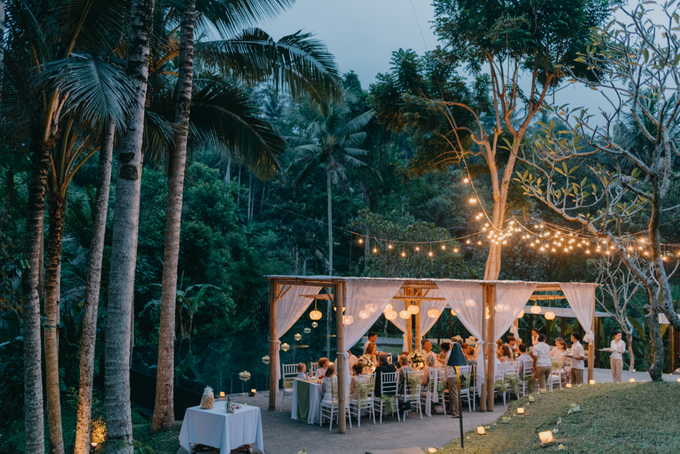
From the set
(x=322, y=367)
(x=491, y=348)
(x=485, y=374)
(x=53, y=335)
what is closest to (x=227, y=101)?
(x=53, y=335)

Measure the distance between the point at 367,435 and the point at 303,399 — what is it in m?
1.33

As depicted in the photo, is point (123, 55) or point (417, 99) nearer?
point (123, 55)

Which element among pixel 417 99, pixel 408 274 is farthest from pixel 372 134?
pixel 417 99

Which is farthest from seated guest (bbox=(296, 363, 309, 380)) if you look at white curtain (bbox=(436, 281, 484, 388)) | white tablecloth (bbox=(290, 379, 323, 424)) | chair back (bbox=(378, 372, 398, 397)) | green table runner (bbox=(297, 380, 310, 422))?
white curtain (bbox=(436, 281, 484, 388))

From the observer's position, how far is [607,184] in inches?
287

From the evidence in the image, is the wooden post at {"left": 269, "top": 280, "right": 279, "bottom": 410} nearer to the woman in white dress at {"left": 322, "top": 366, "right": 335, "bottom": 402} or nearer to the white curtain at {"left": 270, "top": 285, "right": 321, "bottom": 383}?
the white curtain at {"left": 270, "top": 285, "right": 321, "bottom": 383}

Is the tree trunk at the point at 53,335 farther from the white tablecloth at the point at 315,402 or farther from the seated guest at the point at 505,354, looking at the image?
the seated guest at the point at 505,354

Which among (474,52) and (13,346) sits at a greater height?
(474,52)

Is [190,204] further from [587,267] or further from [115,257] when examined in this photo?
[115,257]

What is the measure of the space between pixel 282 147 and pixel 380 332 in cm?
1636

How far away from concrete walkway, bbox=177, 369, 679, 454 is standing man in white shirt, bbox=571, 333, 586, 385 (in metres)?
2.68

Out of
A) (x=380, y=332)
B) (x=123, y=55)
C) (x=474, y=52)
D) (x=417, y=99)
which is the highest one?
(x=474, y=52)

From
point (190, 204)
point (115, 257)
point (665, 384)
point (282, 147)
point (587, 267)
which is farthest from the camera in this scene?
point (190, 204)

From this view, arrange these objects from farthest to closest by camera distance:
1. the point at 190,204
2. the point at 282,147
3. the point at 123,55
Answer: the point at 190,204
the point at 282,147
the point at 123,55
